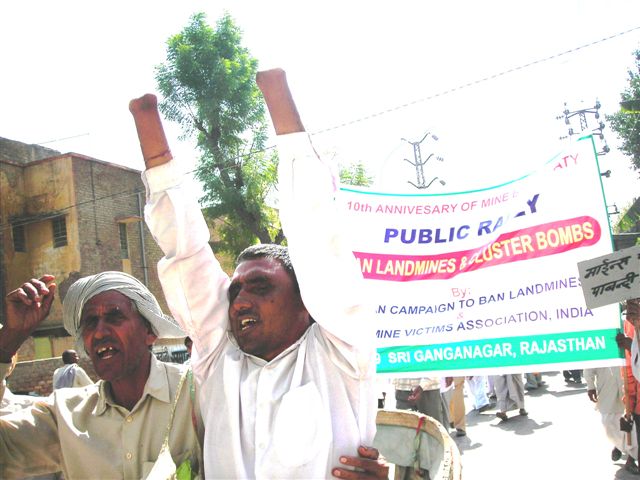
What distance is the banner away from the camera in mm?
3754

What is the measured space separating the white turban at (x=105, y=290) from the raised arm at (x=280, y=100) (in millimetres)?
957

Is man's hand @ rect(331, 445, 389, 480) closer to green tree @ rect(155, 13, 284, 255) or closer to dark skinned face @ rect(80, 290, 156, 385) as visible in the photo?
dark skinned face @ rect(80, 290, 156, 385)

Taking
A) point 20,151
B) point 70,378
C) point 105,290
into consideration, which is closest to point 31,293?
point 105,290

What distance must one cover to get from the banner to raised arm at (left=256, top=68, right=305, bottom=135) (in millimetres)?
2334

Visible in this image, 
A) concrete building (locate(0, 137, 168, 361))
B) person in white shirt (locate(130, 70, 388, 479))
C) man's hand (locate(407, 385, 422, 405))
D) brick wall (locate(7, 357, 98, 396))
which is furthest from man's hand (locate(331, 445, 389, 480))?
concrete building (locate(0, 137, 168, 361))

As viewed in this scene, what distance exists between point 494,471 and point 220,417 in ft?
18.4

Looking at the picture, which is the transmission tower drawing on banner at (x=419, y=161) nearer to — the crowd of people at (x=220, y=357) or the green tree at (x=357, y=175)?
the green tree at (x=357, y=175)

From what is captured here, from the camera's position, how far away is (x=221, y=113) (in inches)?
698

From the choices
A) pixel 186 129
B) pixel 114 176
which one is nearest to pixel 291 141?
pixel 186 129

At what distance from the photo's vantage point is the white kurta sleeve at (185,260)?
1938mm

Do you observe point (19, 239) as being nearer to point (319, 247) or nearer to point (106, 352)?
point (106, 352)

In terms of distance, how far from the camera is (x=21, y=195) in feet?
66.8

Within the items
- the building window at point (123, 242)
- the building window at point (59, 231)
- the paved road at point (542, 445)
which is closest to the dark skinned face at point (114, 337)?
the paved road at point (542, 445)

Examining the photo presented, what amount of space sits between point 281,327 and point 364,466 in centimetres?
52
